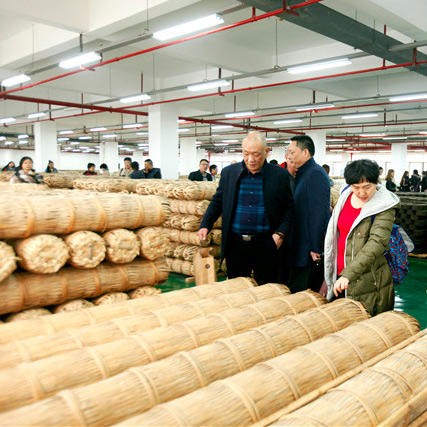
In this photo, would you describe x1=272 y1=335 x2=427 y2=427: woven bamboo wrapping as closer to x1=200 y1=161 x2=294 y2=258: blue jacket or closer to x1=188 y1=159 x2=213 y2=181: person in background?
x1=200 y1=161 x2=294 y2=258: blue jacket

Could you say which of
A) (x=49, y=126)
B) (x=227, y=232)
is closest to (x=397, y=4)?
(x=227, y=232)

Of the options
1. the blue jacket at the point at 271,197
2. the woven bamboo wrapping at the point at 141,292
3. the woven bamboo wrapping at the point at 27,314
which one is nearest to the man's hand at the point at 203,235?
the blue jacket at the point at 271,197

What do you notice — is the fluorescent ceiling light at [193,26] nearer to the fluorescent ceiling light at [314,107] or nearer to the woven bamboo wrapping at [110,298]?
the woven bamboo wrapping at [110,298]

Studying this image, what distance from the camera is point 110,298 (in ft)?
10.6

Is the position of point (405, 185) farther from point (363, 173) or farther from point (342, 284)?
point (342, 284)

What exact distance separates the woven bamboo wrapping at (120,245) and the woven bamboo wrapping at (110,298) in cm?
26

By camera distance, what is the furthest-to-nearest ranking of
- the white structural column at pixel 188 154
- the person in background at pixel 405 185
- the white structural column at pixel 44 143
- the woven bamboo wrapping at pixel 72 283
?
1. the white structural column at pixel 188 154
2. the white structural column at pixel 44 143
3. the person in background at pixel 405 185
4. the woven bamboo wrapping at pixel 72 283

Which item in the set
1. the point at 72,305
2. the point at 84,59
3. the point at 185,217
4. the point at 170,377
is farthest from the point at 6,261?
the point at 84,59

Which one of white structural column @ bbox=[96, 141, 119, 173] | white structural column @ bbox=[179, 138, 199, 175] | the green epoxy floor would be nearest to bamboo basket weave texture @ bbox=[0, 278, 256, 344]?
the green epoxy floor

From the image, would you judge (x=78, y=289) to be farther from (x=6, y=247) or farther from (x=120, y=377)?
(x=120, y=377)

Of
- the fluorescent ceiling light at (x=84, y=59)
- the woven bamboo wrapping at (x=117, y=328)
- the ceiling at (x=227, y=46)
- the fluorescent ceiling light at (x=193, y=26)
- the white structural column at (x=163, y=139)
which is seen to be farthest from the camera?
the white structural column at (x=163, y=139)

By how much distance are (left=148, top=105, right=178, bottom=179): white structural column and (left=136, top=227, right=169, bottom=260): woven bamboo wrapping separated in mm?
12347

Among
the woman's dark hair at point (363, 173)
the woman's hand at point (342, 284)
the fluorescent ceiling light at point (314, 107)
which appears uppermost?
the fluorescent ceiling light at point (314, 107)

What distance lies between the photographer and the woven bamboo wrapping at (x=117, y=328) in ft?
A: 5.75
